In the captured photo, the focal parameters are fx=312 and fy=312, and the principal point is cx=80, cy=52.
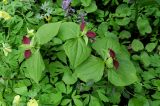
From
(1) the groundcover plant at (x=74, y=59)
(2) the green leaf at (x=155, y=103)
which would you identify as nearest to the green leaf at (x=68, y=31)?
(1) the groundcover plant at (x=74, y=59)

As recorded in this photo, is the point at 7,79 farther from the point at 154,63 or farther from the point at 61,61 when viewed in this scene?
the point at 154,63

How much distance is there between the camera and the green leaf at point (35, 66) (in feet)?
4.46

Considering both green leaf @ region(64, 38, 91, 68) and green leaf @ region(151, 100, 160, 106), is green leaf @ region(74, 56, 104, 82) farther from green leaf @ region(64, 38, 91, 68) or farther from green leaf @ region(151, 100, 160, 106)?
green leaf @ region(151, 100, 160, 106)

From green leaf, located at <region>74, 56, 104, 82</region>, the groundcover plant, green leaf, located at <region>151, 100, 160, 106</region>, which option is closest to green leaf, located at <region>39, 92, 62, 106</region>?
the groundcover plant

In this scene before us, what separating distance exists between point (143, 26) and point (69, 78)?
0.57 meters

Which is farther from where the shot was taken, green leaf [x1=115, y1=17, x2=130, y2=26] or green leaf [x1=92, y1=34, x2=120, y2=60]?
green leaf [x1=115, y1=17, x2=130, y2=26]

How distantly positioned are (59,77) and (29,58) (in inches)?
7.4

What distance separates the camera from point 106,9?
1.93 m

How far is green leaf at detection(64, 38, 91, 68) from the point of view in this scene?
4.42 ft

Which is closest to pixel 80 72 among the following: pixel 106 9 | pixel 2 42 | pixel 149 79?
pixel 149 79

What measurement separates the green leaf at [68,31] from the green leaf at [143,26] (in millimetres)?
467

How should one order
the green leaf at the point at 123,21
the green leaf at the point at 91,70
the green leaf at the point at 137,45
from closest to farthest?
the green leaf at the point at 91,70 < the green leaf at the point at 137,45 < the green leaf at the point at 123,21

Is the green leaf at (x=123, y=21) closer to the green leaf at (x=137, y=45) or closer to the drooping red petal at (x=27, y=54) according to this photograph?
the green leaf at (x=137, y=45)

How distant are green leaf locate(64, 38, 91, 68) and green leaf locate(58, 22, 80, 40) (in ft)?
0.12
